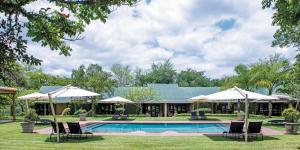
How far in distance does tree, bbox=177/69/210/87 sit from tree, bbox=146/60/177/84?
1.65 meters

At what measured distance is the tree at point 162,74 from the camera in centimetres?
7681

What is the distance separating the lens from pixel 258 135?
731 inches

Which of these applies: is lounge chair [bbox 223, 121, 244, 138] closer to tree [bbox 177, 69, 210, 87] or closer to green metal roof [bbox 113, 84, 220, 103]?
green metal roof [bbox 113, 84, 220, 103]

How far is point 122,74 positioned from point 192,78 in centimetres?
1616

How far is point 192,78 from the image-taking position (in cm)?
7862

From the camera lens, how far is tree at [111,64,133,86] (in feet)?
275

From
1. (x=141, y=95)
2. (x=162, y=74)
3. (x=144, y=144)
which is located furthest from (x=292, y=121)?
(x=162, y=74)

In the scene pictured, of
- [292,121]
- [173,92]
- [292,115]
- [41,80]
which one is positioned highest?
[41,80]

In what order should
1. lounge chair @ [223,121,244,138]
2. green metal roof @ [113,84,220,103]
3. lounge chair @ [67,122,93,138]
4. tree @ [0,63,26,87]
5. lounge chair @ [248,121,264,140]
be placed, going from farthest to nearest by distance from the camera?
green metal roof @ [113,84,220,103], lounge chair @ [223,121,244,138], lounge chair @ [67,122,93,138], lounge chair @ [248,121,264,140], tree @ [0,63,26,87]

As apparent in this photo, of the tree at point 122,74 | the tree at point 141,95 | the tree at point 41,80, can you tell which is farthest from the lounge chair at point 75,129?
the tree at point 122,74

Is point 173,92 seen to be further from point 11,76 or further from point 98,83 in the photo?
point 11,76

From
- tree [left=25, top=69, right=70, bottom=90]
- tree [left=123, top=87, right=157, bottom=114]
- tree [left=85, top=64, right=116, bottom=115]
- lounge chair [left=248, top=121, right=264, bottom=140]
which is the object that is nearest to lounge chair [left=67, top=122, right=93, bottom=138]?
lounge chair [left=248, top=121, right=264, bottom=140]

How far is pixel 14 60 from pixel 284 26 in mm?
7185

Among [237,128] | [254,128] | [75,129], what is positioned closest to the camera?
[254,128]
